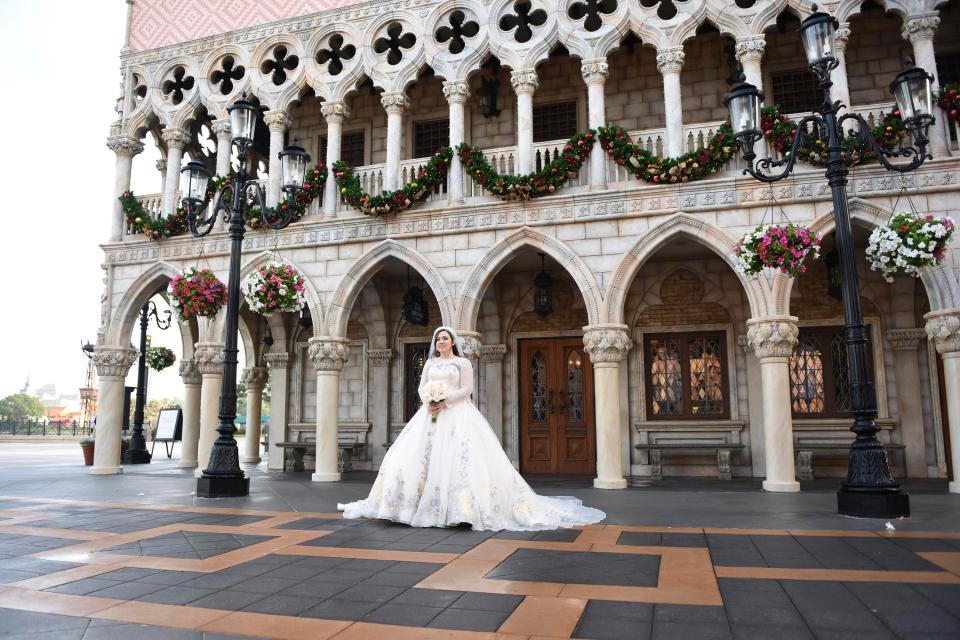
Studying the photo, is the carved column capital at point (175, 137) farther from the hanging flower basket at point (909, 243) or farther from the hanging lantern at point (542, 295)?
the hanging flower basket at point (909, 243)

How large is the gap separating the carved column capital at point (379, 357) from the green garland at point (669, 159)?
23.6 feet

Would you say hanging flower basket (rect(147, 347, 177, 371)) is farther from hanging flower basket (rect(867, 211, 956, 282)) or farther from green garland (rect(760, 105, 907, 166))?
hanging flower basket (rect(867, 211, 956, 282))

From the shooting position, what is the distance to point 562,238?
12.1 m

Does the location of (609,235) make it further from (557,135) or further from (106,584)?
(106,584)

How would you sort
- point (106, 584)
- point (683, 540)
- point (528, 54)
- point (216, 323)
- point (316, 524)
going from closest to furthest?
point (106, 584) → point (683, 540) → point (316, 524) → point (528, 54) → point (216, 323)

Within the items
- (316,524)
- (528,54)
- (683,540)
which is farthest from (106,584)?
(528,54)

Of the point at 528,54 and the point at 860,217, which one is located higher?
the point at 528,54

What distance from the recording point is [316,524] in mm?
7137

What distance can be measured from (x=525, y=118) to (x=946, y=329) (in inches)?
310

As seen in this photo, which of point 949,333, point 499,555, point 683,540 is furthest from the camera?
point 949,333

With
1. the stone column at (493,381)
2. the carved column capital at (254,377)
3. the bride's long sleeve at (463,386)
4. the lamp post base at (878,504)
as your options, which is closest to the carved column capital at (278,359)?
the carved column capital at (254,377)

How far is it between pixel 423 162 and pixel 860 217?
26.1 feet

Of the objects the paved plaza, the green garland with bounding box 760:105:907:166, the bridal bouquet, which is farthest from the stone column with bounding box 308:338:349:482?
the green garland with bounding box 760:105:907:166

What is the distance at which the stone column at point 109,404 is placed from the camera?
14.1 m
